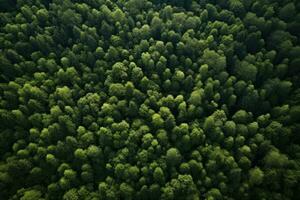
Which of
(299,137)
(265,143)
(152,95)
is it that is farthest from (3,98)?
(299,137)

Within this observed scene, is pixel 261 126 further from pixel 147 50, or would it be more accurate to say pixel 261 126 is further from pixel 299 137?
pixel 147 50

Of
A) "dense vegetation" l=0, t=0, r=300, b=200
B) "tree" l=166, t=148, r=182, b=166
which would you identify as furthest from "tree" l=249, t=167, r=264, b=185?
"tree" l=166, t=148, r=182, b=166

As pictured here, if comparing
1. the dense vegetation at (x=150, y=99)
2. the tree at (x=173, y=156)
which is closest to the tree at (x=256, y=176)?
the dense vegetation at (x=150, y=99)

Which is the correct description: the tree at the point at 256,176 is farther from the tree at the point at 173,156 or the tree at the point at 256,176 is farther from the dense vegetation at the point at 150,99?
the tree at the point at 173,156

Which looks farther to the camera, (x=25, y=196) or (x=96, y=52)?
(x=96, y=52)

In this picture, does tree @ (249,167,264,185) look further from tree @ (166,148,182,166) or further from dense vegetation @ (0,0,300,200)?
tree @ (166,148,182,166)

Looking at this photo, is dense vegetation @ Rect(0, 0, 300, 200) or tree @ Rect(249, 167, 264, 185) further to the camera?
dense vegetation @ Rect(0, 0, 300, 200)

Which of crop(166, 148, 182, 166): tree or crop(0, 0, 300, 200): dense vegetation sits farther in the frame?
crop(0, 0, 300, 200): dense vegetation

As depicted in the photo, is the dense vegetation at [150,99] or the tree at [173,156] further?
the dense vegetation at [150,99]
